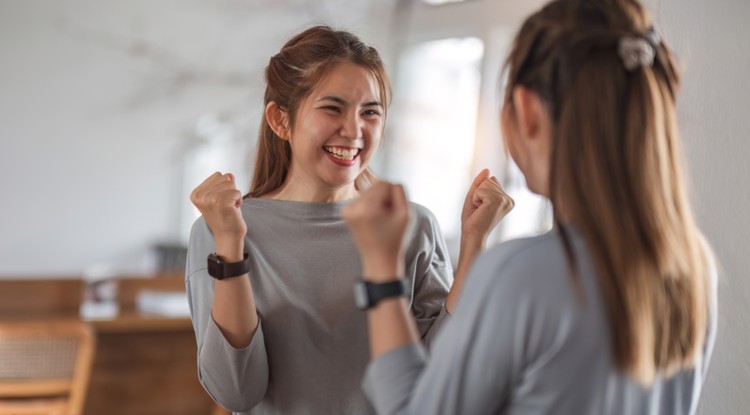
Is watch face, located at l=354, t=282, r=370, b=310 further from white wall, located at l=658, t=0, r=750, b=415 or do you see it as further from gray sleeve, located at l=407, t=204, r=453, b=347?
white wall, located at l=658, t=0, r=750, b=415

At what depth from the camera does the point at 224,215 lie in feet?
4.33

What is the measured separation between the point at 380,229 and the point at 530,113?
202 mm

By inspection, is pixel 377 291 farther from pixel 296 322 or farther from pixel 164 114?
pixel 164 114

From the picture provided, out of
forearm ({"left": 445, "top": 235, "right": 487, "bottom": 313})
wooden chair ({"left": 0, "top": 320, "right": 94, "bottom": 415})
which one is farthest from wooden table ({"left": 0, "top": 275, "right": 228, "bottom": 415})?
forearm ({"left": 445, "top": 235, "right": 487, "bottom": 313})

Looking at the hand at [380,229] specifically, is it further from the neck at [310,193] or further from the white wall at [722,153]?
the white wall at [722,153]

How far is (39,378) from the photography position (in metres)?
3.30

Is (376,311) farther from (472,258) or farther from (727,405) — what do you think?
(727,405)

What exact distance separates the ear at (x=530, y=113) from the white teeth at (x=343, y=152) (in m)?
0.55

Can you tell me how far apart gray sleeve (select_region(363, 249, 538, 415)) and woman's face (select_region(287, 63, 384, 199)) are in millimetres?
581

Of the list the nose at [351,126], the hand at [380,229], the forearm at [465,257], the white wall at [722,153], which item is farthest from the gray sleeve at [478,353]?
the white wall at [722,153]

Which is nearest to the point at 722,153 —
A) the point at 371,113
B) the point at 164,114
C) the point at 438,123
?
the point at 371,113

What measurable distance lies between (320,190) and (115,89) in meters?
4.44

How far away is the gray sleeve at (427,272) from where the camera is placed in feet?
4.81

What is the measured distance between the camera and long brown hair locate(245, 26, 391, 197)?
1497 millimetres
